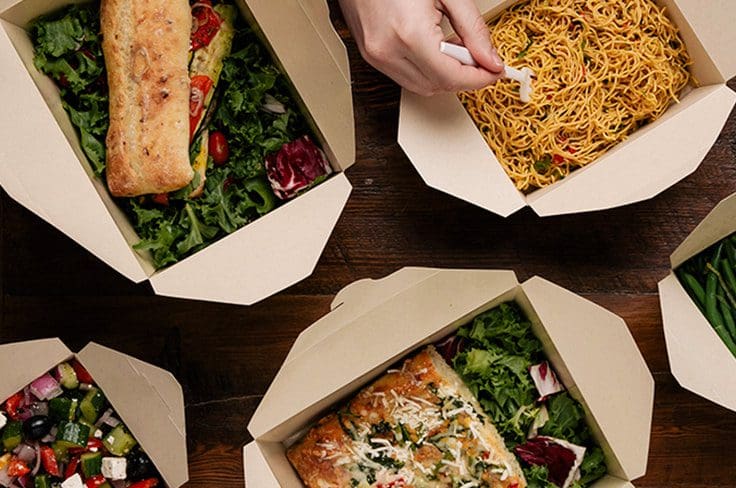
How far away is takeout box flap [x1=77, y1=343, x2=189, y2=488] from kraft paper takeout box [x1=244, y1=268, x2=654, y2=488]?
20cm

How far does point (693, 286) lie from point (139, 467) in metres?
1.72

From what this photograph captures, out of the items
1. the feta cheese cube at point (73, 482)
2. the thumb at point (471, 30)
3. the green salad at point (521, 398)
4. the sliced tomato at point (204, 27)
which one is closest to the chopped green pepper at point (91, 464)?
the feta cheese cube at point (73, 482)

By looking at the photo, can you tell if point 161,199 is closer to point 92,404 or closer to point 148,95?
point 148,95

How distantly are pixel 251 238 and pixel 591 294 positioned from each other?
1.13 metres

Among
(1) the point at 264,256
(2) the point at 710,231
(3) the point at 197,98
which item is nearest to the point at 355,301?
(1) the point at 264,256

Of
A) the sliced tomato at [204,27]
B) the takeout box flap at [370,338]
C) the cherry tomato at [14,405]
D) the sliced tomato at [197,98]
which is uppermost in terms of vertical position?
the sliced tomato at [204,27]

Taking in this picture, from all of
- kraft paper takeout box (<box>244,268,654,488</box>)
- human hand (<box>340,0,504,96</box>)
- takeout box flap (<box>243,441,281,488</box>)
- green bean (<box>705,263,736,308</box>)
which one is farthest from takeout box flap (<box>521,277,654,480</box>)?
takeout box flap (<box>243,441,281,488</box>)

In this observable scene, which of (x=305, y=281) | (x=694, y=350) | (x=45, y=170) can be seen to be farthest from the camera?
(x=305, y=281)

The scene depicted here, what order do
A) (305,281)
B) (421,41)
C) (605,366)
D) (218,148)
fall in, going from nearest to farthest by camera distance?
(421,41) → (605,366) → (218,148) → (305,281)

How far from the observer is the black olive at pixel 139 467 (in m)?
2.60

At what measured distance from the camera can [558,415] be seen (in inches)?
105

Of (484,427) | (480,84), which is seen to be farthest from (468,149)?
(484,427)

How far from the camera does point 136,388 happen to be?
245cm

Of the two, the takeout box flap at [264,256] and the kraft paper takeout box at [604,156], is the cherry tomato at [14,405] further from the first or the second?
the kraft paper takeout box at [604,156]
